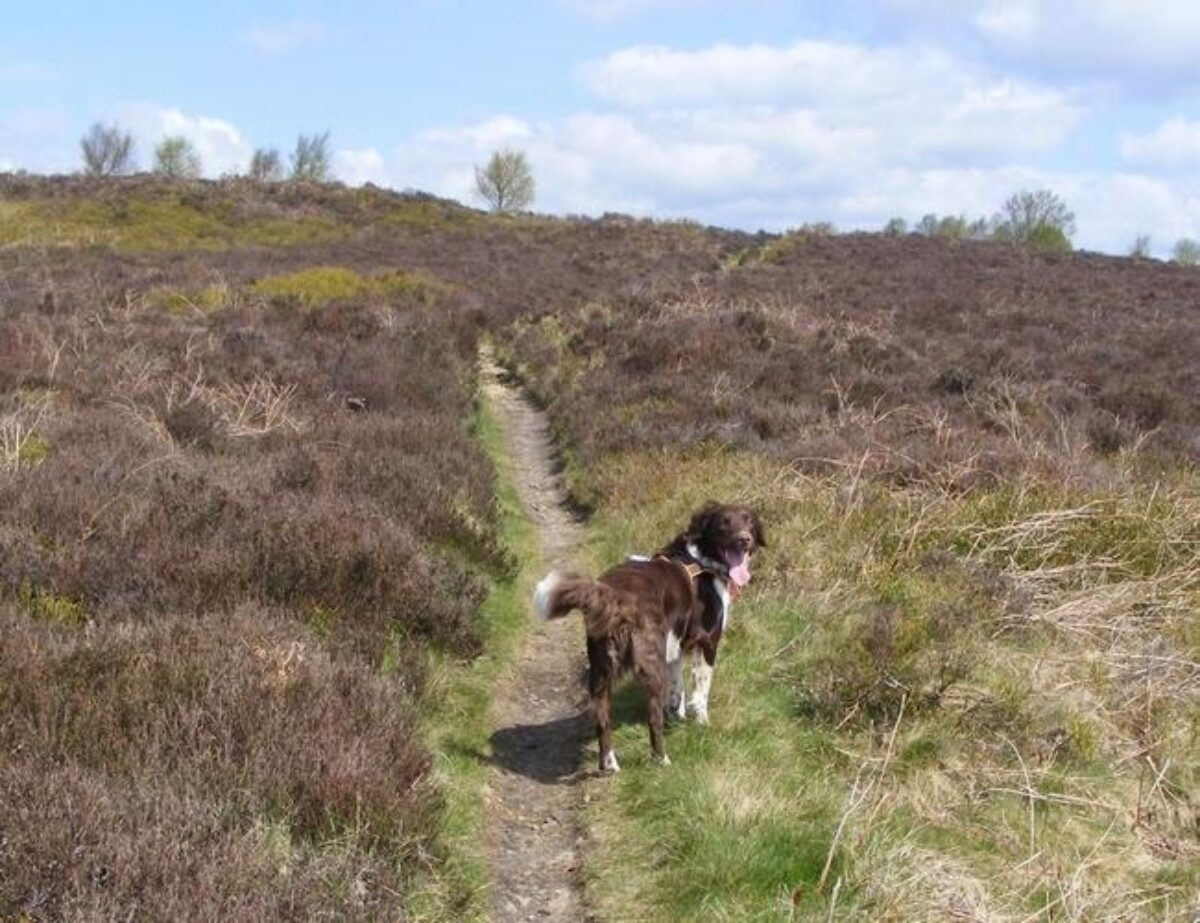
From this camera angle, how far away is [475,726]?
582 cm

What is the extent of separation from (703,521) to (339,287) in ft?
62.1

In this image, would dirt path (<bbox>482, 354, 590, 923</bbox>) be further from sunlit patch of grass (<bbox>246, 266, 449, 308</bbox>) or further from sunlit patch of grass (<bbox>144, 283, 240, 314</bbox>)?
sunlit patch of grass (<bbox>246, 266, 449, 308</bbox>)

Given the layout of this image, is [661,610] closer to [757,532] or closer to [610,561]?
[757,532]

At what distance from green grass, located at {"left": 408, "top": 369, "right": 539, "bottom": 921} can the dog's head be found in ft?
5.02

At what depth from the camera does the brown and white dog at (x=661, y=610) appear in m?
5.09

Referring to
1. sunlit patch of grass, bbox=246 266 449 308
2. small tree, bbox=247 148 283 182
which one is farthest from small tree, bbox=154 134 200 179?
Answer: sunlit patch of grass, bbox=246 266 449 308

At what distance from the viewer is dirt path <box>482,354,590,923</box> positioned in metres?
4.43

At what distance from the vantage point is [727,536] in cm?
600

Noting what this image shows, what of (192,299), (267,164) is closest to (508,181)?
(267,164)

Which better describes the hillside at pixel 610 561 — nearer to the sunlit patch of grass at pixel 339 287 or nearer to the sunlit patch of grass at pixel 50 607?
the sunlit patch of grass at pixel 50 607

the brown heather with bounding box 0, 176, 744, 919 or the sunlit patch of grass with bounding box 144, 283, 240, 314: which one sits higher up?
the sunlit patch of grass with bounding box 144, 283, 240, 314

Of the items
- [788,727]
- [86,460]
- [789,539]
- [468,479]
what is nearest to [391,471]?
[468,479]

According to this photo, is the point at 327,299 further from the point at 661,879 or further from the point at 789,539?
the point at 661,879

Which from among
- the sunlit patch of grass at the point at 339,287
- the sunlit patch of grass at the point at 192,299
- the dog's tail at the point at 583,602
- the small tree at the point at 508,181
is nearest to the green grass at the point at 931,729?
the dog's tail at the point at 583,602
